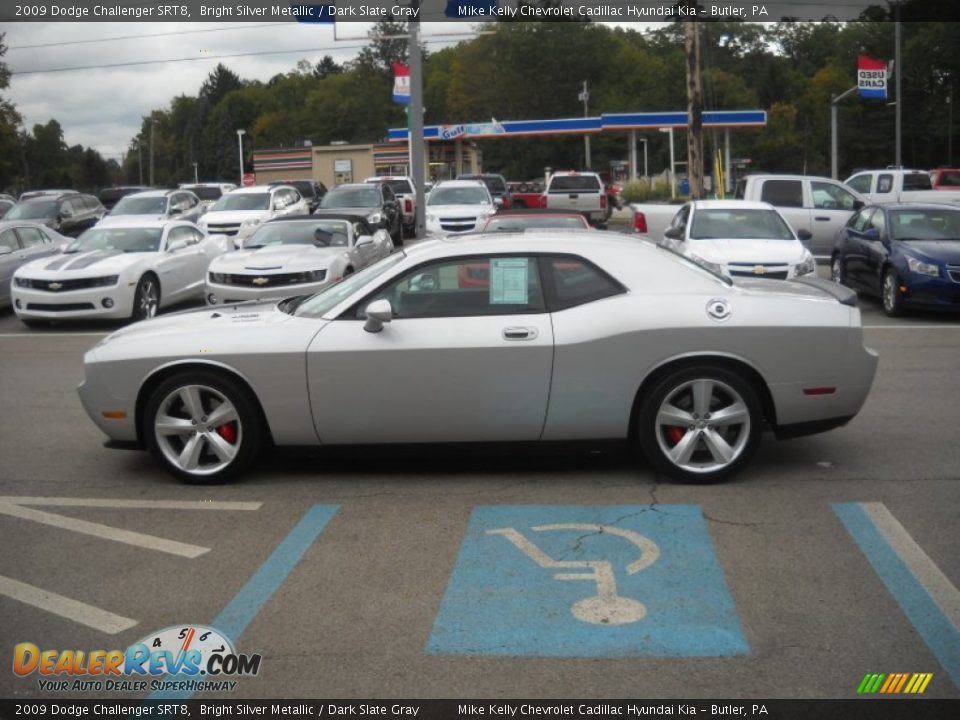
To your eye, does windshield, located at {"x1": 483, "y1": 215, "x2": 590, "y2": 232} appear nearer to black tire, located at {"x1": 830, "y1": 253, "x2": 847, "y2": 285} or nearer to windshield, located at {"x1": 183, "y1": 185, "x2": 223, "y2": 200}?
black tire, located at {"x1": 830, "y1": 253, "x2": 847, "y2": 285}

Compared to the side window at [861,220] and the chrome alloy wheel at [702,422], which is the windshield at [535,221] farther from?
the chrome alloy wheel at [702,422]

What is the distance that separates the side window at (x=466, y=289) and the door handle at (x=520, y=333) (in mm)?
160

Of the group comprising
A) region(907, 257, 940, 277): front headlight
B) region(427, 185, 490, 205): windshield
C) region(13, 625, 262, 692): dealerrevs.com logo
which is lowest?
region(13, 625, 262, 692): dealerrevs.com logo

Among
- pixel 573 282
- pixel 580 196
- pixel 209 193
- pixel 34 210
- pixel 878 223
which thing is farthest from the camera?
pixel 209 193

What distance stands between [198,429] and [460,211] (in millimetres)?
19426

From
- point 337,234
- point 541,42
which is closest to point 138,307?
point 337,234

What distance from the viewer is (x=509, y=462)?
24.9 feet

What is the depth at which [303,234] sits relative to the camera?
654 inches

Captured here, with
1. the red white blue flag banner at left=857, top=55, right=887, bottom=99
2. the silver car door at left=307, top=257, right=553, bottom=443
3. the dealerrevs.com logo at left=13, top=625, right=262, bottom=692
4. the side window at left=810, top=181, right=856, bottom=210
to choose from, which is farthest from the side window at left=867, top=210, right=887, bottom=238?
the red white blue flag banner at left=857, top=55, right=887, bottom=99

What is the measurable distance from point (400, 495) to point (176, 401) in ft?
5.07

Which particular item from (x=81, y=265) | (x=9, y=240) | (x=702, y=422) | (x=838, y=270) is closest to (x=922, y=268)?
(x=838, y=270)

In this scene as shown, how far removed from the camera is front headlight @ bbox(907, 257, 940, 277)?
47.0ft

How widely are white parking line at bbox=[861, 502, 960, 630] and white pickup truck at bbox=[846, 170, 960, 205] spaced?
22057mm

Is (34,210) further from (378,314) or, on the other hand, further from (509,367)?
(509,367)
